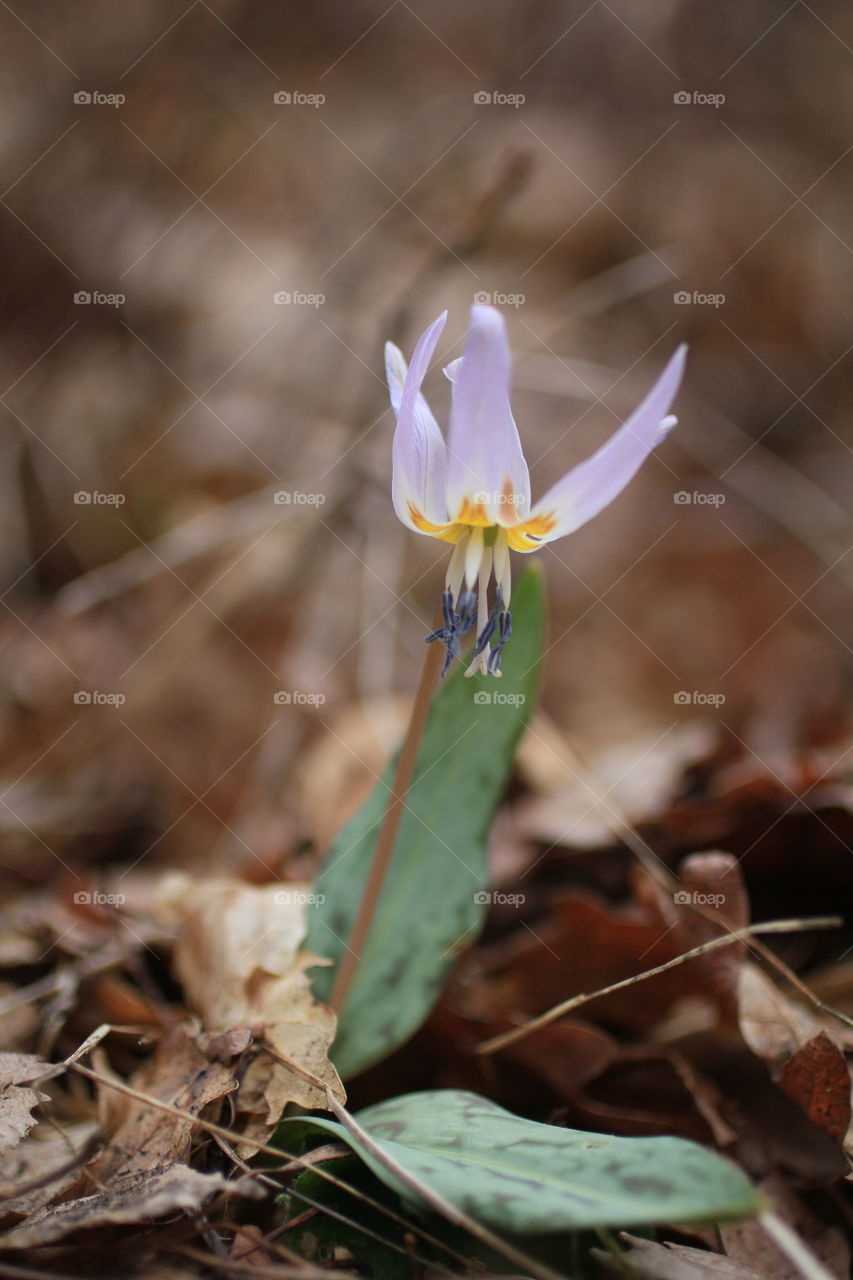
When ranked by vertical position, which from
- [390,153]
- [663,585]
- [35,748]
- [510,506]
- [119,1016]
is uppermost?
[390,153]

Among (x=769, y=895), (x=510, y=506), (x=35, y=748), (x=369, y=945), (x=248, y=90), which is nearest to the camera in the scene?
(x=510, y=506)

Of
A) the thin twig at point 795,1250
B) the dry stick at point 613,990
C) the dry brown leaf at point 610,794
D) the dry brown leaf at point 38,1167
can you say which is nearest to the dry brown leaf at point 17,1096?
the dry brown leaf at point 38,1167

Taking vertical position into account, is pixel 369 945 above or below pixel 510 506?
below

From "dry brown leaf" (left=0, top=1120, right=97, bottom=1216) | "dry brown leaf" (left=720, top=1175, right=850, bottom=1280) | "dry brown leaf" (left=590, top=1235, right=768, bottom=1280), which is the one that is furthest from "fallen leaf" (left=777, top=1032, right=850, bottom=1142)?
"dry brown leaf" (left=0, top=1120, right=97, bottom=1216)

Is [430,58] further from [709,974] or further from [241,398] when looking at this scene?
[709,974]

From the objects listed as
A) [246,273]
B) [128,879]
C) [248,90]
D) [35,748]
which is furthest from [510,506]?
[248,90]

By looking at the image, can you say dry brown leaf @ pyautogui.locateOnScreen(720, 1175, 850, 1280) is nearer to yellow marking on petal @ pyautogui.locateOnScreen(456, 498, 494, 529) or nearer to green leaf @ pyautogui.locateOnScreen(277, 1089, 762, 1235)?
green leaf @ pyautogui.locateOnScreen(277, 1089, 762, 1235)
